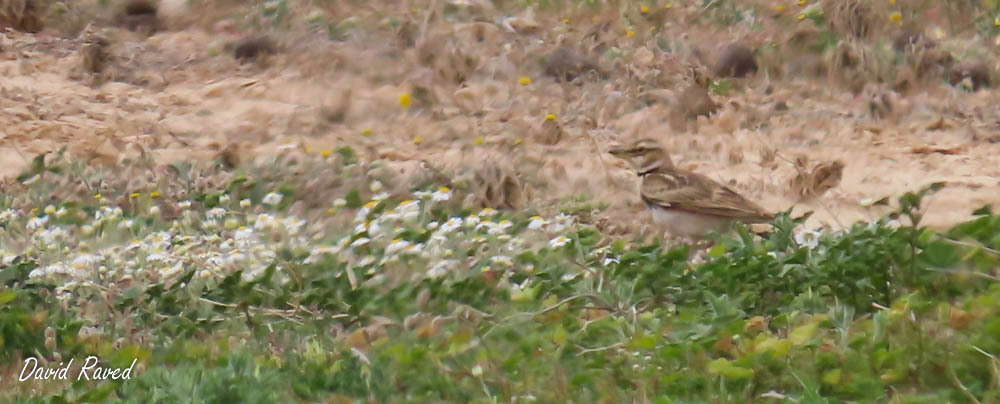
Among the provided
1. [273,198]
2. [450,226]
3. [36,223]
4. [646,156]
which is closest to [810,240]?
[450,226]

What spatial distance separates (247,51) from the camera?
38.5 feet

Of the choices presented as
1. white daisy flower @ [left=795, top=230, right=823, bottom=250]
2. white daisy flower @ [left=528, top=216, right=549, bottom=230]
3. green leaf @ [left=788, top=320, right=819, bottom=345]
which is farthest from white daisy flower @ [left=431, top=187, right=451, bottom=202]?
green leaf @ [left=788, top=320, right=819, bottom=345]

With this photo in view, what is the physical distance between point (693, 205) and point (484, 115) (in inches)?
123

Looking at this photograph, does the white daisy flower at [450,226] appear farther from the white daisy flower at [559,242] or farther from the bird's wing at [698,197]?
the bird's wing at [698,197]

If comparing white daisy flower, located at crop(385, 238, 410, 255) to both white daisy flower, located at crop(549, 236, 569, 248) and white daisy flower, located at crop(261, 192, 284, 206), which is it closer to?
white daisy flower, located at crop(549, 236, 569, 248)

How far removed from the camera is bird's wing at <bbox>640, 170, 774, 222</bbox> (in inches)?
297

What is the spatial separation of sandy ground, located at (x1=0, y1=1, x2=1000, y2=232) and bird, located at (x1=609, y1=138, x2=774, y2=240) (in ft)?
2.56

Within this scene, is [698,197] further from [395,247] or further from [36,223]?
[36,223]

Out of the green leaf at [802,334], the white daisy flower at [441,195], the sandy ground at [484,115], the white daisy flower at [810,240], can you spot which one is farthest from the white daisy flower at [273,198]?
the green leaf at [802,334]

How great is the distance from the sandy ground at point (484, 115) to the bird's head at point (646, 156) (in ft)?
1.31

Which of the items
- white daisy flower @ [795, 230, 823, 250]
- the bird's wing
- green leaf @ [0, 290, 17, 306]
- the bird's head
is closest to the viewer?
green leaf @ [0, 290, 17, 306]

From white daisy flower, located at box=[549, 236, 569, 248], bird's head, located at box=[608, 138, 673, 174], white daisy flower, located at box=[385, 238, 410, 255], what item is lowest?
bird's head, located at box=[608, 138, 673, 174]

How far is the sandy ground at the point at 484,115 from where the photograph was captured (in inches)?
364

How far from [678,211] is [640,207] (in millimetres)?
989
